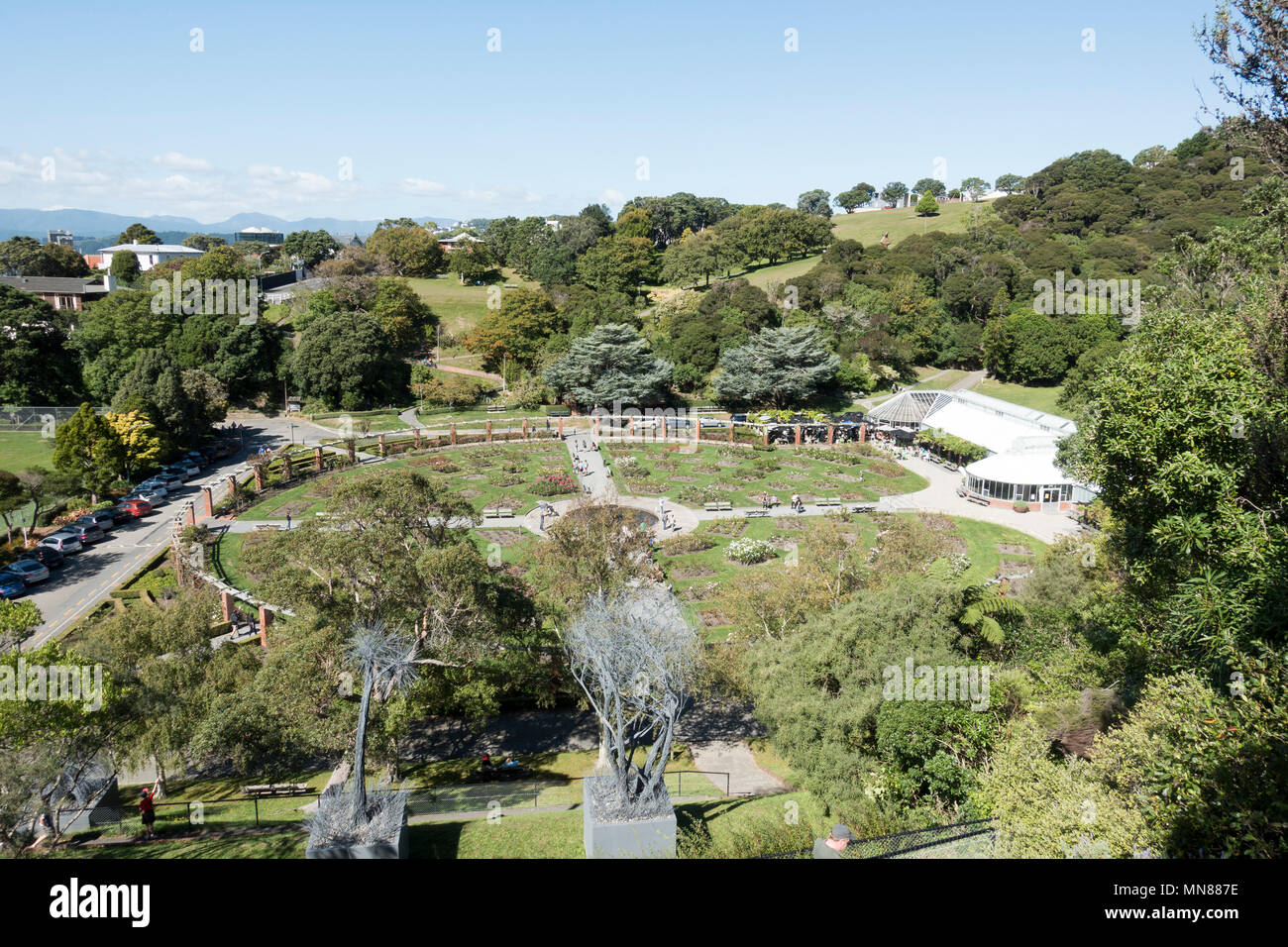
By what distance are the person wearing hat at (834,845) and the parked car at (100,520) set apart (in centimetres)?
3555

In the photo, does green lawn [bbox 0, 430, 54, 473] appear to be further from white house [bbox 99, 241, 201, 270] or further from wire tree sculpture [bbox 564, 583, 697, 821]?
white house [bbox 99, 241, 201, 270]

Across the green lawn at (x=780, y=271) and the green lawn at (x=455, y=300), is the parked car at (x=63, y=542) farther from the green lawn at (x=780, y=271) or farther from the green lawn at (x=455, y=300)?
the green lawn at (x=780, y=271)

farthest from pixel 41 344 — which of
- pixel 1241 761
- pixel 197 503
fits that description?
pixel 1241 761

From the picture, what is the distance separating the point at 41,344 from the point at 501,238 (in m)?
58.0

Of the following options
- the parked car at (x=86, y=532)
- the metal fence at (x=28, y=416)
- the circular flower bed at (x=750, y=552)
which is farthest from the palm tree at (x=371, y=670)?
the metal fence at (x=28, y=416)

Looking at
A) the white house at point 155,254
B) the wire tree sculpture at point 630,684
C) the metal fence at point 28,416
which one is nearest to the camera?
the wire tree sculpture at point 630,684

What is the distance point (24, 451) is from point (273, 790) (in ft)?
129

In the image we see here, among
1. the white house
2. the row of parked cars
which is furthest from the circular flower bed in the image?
the white house

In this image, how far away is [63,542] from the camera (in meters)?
32.2

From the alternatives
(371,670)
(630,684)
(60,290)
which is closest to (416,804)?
(371,670)

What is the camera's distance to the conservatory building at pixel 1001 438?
126 ft

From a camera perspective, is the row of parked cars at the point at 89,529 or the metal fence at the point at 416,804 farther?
the row of parked cars at the point at 89,529

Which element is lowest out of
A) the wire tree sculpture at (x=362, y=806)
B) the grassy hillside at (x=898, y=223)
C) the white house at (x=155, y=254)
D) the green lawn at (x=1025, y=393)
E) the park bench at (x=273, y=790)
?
the park bench at (x=273, y=790)
